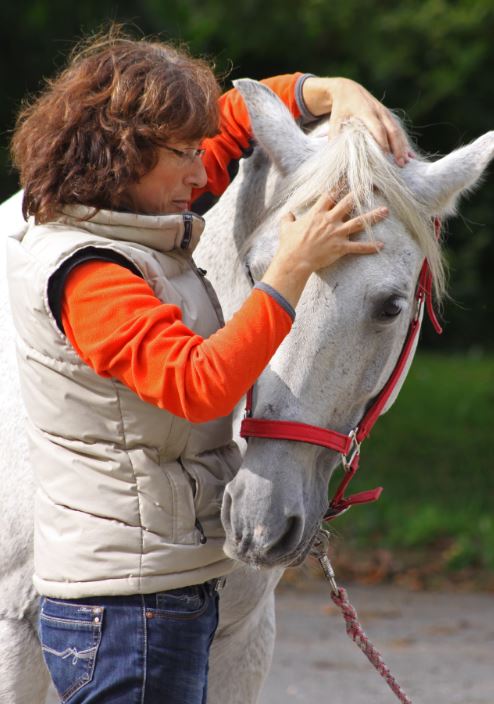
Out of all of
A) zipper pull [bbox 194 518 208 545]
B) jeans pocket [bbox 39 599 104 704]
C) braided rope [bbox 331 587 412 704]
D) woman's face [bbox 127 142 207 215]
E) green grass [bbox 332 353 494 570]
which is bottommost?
green grass [bbox 332 353 494 570]

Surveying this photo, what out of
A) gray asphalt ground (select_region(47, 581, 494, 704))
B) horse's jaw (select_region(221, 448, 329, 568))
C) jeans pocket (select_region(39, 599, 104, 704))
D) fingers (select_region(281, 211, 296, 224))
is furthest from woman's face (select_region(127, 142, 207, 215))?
gray asphalt ground (select_region(47, 581, 494, 704))

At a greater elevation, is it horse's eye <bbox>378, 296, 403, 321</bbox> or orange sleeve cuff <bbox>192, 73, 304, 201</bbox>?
horse's eye <bbox>378, 296, 403, 321</bbox>

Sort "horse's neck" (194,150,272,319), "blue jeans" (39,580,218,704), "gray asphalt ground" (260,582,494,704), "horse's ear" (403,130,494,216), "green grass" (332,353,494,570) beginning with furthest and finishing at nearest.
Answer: "green grass" (332,353,494,570) → "gray asphalt ground" (260,582,494,704) → "horse's neck" (194,150,272,319) → "horse's ear" (403,130,494,216) → "blue jeans" (39,580,218,704)

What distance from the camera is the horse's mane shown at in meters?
2.09

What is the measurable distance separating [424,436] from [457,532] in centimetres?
174

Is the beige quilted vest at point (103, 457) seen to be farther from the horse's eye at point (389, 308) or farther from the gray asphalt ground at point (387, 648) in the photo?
the gray asphalt ground at point (387, 648)

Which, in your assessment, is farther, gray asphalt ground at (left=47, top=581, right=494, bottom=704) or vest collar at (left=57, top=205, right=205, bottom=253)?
gray asphalt ground at (left=47, top=581, right=494, bottom=704)

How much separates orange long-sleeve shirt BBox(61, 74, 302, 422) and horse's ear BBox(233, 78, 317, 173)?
1.76 feet

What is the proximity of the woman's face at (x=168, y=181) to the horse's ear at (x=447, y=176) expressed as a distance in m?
0.48

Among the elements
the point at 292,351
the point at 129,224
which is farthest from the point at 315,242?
the point at 129,224

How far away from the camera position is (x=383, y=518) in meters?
6.68

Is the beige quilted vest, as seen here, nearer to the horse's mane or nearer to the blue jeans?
the blue jeans

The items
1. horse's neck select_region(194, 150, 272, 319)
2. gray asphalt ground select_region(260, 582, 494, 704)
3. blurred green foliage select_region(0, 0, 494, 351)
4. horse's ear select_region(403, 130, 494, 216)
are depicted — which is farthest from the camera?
blurred green foliage select_region(0, 0, 494, 351)

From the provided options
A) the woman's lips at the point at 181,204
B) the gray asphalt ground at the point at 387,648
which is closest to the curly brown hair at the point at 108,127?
the woman's lips at the point at 181,204
